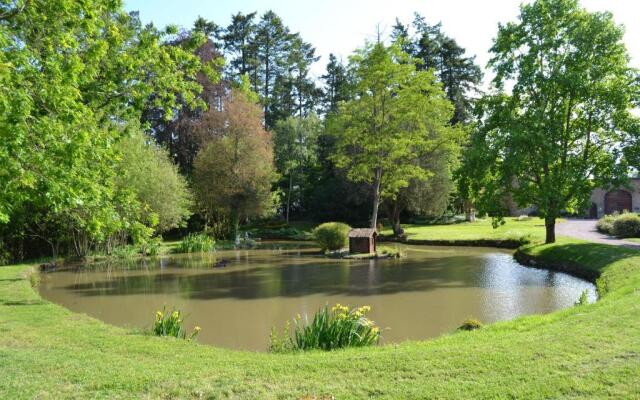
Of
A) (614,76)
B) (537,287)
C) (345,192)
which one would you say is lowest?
(537,287)

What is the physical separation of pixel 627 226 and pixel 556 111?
371 inches

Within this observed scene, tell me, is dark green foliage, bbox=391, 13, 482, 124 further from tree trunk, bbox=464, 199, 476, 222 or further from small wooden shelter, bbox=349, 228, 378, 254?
small wooden shelter, bbox=349, 228, 378, 254

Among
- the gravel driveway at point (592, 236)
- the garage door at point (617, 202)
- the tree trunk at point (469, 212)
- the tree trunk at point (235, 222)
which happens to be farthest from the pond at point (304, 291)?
the garage door at point (617, 202)

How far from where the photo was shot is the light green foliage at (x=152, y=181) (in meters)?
25.1

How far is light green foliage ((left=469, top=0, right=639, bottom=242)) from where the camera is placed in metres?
21.8

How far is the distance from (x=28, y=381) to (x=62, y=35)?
18.4ft

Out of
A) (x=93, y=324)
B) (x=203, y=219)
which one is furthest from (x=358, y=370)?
(x=203, y=219)

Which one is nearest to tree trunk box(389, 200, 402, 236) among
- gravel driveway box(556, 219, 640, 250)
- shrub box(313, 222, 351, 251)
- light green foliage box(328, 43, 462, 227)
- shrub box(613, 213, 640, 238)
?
light green foliage box(328, 43, 462, 227)

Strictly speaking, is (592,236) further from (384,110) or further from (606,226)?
(384,110)

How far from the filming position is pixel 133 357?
7.03 meters

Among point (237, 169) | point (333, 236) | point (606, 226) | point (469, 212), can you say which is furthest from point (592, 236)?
point (237, 169)

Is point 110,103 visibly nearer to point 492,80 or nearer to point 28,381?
point 28,381

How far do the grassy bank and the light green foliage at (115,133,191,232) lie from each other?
17319mm

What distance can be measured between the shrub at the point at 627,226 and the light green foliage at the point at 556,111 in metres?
7.33
